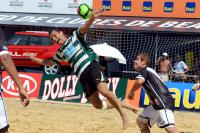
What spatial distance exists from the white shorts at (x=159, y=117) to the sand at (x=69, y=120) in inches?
101

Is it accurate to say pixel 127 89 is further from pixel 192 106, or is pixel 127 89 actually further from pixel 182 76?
pixel 182 76

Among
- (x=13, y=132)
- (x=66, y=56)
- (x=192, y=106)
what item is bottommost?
(x=192, y=106)

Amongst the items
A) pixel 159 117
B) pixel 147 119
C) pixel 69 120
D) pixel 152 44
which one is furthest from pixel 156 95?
pixel 152 44

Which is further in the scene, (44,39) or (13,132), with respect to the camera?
(44,39)

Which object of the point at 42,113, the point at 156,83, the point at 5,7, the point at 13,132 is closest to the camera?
the point at 156,83

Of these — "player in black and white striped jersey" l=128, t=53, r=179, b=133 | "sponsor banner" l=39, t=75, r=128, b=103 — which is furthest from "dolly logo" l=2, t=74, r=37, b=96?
"player in black and white striped jersey" l=128, t=53, r=179, b=133

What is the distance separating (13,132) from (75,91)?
675 centimetres

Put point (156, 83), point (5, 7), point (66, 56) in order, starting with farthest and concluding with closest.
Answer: point (5, 7)
point (66, 56)
point (156, 83)

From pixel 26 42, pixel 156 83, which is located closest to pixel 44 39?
pixel 26 42

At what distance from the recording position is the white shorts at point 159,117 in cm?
797

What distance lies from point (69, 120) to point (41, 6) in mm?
13966

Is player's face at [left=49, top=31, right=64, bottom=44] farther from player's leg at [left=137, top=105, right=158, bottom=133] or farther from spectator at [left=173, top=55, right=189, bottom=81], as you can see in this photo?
spectator at [left=173, top=55, right=189, bottom=81]

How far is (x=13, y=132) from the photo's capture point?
33.7ft

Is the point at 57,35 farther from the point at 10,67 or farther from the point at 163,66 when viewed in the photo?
the point at 10,67
